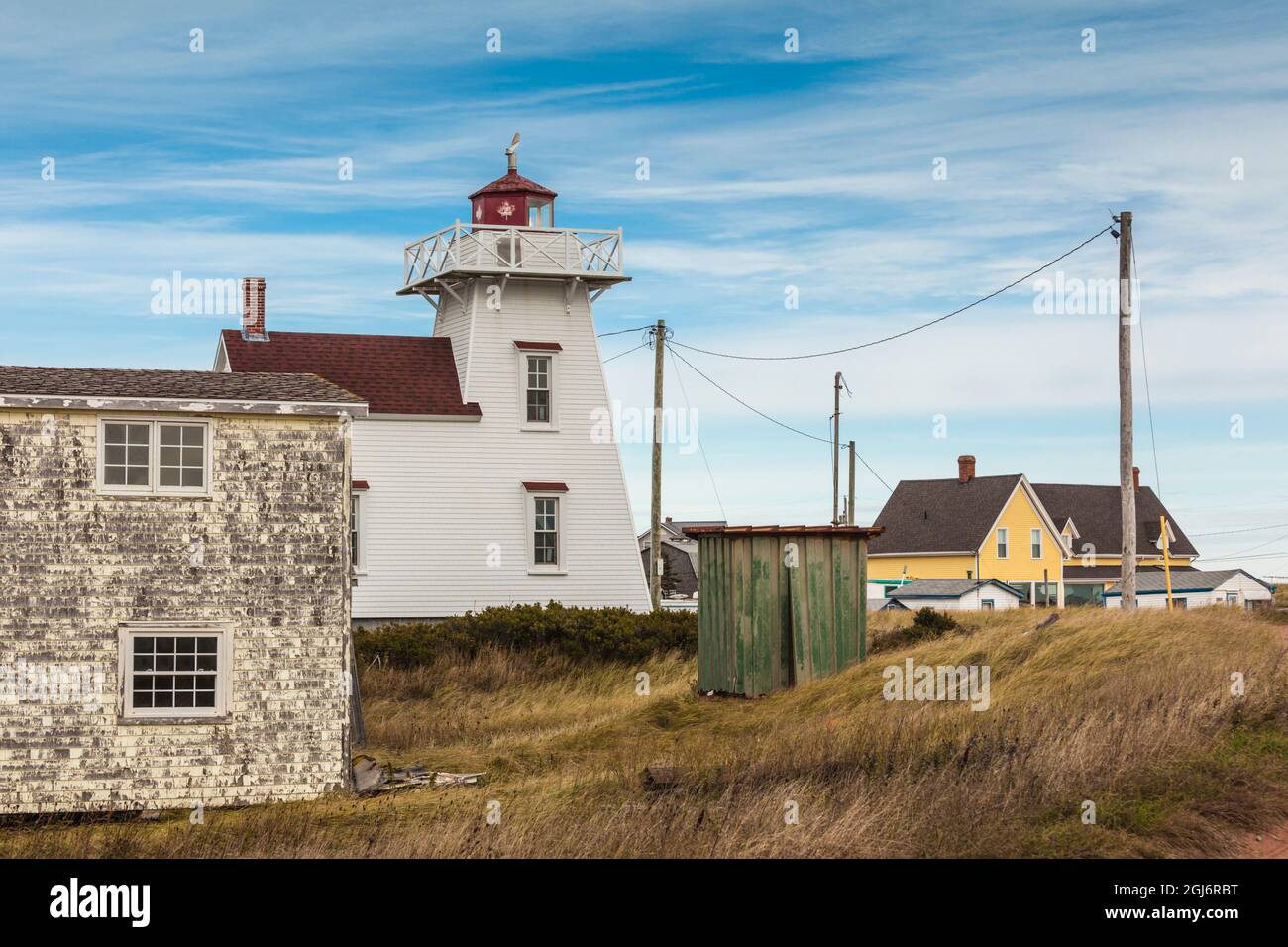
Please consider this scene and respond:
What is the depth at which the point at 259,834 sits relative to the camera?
1450cm

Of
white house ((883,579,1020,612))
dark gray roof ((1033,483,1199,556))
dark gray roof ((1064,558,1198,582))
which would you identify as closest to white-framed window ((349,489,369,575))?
white house ((883,579,1020,612))

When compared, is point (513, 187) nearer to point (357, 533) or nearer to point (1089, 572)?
point (357, 533)

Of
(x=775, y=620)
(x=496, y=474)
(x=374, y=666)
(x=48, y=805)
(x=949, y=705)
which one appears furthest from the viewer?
(x=496, y=474)

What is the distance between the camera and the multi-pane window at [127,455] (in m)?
17.7

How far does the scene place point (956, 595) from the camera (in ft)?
164

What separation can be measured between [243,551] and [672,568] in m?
48.3

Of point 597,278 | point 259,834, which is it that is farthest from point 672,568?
point 259,834

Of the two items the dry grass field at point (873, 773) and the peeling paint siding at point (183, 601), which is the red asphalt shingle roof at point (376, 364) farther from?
the peeling paint siding at point (183, 601)

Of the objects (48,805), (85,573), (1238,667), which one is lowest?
(48,805)

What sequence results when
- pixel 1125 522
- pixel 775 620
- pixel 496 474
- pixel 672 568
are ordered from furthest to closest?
1. pixel 672 568
2. pixel 496 474
3. pixel 1125 522
4. pixel 775 620

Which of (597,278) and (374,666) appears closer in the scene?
(374,666)

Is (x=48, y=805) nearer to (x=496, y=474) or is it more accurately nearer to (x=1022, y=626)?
(x=1022, y=626)

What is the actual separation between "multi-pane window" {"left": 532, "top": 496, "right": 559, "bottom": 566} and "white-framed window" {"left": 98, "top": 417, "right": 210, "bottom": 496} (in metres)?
16.6

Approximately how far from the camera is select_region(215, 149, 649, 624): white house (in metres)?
33.2
